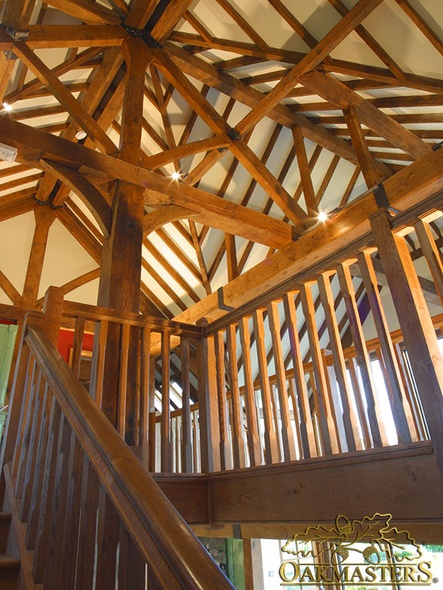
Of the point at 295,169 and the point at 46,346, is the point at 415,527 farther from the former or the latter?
the point at 295,169

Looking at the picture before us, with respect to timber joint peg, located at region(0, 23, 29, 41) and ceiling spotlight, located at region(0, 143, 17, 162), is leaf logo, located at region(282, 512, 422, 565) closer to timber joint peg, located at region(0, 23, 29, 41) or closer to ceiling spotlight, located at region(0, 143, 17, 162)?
ceiling spotlight, located at region(0, 143, 17, 162)

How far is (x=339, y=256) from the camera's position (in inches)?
85.9

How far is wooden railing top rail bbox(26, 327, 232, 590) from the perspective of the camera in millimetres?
798

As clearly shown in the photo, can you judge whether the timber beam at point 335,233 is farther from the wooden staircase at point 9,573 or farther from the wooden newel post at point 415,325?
the wooden staircase at point 9,573

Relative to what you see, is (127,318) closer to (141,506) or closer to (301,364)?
(301,364)

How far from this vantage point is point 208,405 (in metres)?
2.86

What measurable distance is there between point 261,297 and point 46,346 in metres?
1.21

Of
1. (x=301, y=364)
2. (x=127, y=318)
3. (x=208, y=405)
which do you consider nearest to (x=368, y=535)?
(x=301, y=364)

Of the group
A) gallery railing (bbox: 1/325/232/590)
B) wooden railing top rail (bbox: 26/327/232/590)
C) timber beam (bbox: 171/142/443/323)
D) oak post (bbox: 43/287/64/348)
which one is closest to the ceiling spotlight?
oak post (bbox: 43/287/64/348)

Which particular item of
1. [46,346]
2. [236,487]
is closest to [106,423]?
[46,346]

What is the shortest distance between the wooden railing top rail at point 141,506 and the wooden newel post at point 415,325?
1.10m

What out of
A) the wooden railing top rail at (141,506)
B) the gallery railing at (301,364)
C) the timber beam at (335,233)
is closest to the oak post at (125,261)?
the gallery railing at (301,364)

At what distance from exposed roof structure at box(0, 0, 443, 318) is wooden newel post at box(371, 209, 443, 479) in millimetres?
2269

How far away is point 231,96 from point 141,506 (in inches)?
206
